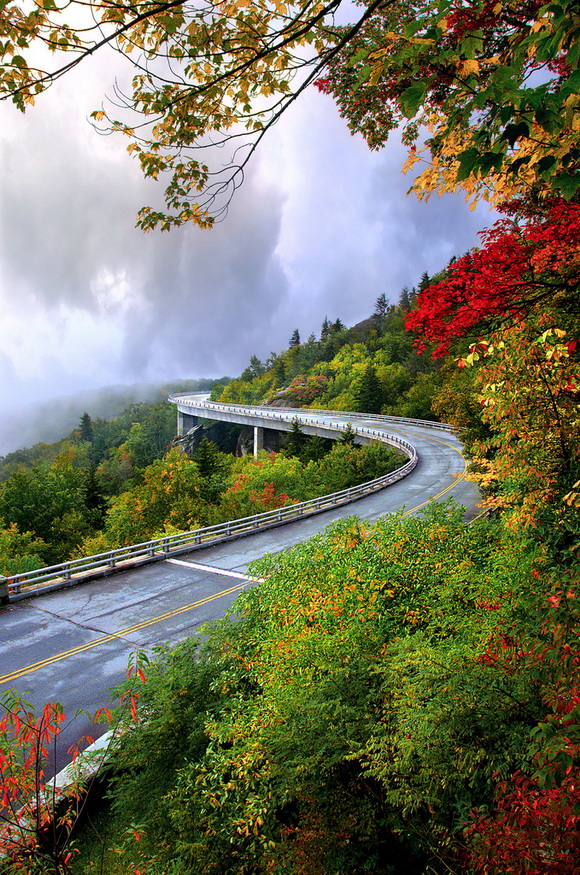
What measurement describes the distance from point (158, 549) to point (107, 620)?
21.0ft

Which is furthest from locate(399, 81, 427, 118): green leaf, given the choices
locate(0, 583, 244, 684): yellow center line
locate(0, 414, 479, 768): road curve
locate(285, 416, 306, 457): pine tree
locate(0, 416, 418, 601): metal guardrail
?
locate(285, 416, 306, 457): pine tree

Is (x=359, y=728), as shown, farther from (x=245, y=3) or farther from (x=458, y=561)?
(x=245, y=3)

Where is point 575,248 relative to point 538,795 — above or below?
above

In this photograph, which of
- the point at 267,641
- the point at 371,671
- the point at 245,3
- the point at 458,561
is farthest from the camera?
the point at 458,561

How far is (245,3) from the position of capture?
10.1ft

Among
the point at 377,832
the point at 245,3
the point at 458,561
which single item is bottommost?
the point at 377,832

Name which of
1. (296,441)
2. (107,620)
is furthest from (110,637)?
(296,441)

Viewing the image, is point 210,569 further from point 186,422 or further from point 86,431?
point 86,431

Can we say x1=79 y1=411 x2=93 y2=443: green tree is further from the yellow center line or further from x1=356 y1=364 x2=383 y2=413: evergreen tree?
the yellow center line

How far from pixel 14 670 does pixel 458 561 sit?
917 cm

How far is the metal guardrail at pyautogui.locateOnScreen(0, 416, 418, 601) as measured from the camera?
1394 centimetres

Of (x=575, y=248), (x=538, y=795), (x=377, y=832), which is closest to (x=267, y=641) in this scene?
(x=377, y=832)

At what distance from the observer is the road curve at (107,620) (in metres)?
9.16

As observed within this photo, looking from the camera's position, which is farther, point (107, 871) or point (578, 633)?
point (107, 871)
